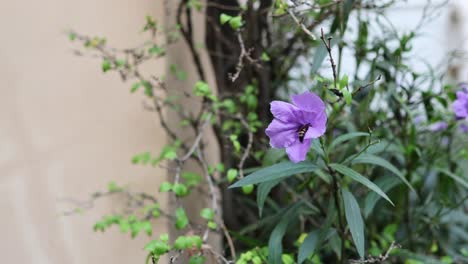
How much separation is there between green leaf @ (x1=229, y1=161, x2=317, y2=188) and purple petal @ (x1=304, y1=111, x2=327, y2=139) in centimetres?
12

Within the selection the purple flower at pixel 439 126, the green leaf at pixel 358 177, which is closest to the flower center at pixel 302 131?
the green leaf at pixel 358 177

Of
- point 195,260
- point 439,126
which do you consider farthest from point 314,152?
point 439,126

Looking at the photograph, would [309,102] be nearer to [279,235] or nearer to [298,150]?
[298,150]

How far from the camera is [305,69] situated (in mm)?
1657

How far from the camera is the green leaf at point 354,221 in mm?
718

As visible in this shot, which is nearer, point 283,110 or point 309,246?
point 283,110

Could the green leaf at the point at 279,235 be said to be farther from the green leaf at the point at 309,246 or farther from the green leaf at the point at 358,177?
the green leaf at the point at 358,177

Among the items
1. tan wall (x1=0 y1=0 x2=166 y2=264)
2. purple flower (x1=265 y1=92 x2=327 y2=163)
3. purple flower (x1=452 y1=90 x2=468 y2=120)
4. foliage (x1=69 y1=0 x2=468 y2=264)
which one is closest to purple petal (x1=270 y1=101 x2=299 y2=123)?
purple flower (x1=265 y1=92 x2=327 y2=163)

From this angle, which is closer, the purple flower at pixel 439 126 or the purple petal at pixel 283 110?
the purple petal at pixel 283 110

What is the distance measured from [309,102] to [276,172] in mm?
150

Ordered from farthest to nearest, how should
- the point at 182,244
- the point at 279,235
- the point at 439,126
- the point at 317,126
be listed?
the point at 439,126 < the point at 279,235 < the point at 182,244 < the point at 317,126

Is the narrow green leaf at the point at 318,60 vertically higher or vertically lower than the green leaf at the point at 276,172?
higher

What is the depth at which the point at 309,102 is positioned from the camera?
0.67 meters

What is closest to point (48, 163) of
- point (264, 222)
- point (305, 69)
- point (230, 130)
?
point (230, 130)
